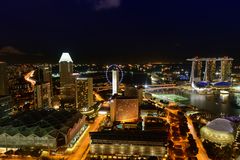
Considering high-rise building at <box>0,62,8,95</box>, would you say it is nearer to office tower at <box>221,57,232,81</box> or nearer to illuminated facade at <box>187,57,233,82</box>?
illuminated facade at <box>187,57,233,82</box>

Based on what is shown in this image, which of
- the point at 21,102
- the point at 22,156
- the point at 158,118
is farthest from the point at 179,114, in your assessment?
the point at 21,102

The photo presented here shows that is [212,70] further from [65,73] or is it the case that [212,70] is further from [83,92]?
[83,92]

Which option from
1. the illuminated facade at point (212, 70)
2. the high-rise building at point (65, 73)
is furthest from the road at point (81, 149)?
the illuminated facade at point (212, 70)

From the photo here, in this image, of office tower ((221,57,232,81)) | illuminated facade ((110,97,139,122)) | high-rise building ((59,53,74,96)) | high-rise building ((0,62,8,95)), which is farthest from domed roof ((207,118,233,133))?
office tower ((221,57,232,81))

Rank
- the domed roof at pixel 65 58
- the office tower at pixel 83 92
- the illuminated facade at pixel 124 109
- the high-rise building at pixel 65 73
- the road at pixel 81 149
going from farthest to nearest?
the domed roof at pixel 65 58, the high-rise building at pixel 65 73, the office tower at pixel 83 92, the illuminated facade at pixel 124 109, the road at pixel 81 149

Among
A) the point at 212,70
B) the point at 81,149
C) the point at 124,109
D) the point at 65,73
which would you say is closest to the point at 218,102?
the point at 124,109

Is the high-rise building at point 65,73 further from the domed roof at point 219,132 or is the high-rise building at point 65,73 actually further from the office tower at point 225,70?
the office tower at point 225,70
